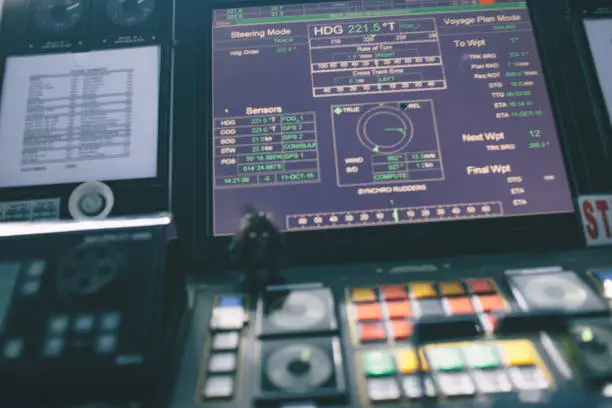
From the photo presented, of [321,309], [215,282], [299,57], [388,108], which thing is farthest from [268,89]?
[321,309]

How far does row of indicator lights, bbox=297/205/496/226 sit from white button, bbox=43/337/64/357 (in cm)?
51

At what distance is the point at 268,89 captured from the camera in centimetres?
121

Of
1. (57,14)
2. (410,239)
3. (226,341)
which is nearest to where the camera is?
(226,341)

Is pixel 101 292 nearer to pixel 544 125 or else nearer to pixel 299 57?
pixel 299 57

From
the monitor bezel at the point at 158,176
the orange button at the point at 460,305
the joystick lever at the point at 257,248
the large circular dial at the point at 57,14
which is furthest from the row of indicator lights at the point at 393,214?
the large circular dial at the point at 57,14

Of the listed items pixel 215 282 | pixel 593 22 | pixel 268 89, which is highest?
pixel 593 22

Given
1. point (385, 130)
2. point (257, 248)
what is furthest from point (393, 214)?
point (257, 248)

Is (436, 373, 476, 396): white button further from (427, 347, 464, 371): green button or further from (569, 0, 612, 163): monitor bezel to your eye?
(569, 0, 612, 163): monitor bezel

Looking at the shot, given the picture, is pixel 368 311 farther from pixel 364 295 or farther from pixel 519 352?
pixel 519 352

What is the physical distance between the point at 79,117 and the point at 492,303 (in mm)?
979

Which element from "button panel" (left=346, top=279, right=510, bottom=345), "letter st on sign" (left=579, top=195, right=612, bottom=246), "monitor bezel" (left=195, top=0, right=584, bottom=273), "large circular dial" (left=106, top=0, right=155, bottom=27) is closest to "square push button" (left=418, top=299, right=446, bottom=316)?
"button panel" (left=346, top=279, right=510, bottom=345)

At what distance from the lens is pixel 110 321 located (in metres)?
0.77

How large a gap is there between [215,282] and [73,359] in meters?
0.36

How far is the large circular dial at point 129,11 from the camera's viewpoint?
1325mm
